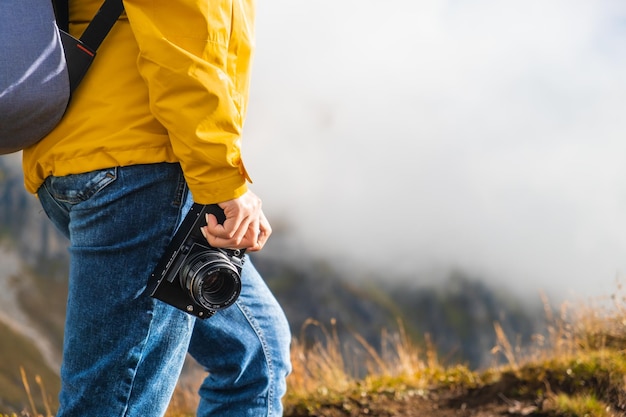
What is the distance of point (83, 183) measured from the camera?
1597 mm

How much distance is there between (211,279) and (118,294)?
227 mm

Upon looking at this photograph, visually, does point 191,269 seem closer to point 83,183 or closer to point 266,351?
point 83,183

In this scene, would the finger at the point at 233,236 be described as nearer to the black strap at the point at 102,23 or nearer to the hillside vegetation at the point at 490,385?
the black strap at the point at 102,23

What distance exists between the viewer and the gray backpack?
149cm

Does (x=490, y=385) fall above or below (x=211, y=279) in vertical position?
below

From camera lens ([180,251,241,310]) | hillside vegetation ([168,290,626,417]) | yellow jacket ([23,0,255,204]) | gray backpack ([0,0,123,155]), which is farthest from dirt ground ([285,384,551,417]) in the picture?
gray backpack ([0,0,123,155])

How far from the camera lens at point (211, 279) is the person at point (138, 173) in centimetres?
5

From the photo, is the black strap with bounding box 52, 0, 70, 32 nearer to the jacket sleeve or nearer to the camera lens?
the jacket sleeve

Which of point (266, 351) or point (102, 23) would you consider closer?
point (102, 23)

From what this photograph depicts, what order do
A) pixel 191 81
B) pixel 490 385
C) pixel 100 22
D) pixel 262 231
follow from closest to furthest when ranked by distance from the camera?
pixel 191 81, pixel 100 22, pixel 262 231, pixel 490 385

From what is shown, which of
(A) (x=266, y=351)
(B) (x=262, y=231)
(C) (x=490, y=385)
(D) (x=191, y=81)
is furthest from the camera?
(C) (x=490, y=385)

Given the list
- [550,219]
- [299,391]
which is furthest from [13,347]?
[550,219]

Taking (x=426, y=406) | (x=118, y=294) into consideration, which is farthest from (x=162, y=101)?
(x=426, y=406)

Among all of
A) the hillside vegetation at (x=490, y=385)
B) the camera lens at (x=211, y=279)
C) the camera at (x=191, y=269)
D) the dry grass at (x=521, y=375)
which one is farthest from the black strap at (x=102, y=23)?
the hillside vegetation at (x=490, y=385)
